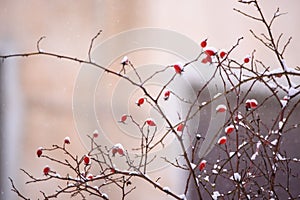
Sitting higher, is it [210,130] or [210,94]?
[210,94]

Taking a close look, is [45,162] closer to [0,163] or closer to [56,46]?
[0,163]

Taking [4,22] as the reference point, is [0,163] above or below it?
below

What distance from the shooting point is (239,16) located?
2.19m

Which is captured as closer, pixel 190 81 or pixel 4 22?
pixel 190 81

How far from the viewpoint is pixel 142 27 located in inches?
90.1

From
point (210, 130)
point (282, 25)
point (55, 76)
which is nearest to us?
point (210, 130)

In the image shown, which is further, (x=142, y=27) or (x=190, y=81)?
(x=142, y=27)

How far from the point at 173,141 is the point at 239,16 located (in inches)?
25.5

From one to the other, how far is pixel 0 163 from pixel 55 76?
0.50m

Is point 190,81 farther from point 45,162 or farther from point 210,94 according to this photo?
point 45,162

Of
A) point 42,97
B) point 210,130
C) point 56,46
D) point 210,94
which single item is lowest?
point 210,130

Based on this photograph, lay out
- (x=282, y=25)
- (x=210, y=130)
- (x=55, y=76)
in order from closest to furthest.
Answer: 1. (x=210, y=130)
2. (x=282, y=25)
3. (x=55, y=76)

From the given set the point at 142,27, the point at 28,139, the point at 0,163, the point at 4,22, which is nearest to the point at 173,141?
the point at 142,27

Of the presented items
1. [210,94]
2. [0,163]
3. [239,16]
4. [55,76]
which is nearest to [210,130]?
[210,94]
